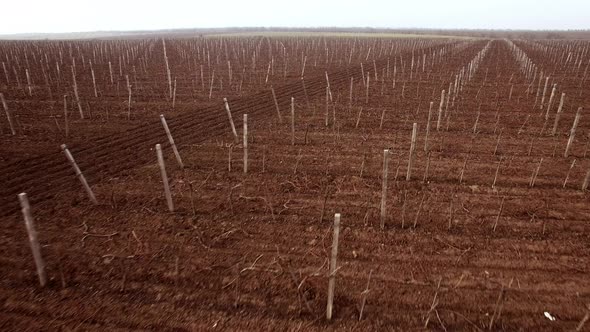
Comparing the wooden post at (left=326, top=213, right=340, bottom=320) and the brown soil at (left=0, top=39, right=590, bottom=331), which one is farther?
the brown soil at (left=0, top=39, right=590, bottom=331)

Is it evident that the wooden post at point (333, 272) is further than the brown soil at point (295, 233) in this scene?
No

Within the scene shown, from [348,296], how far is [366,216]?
1.48 meters

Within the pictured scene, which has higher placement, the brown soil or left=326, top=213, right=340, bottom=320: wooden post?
left=326, top=213, right=340, bottom=320: wooden post

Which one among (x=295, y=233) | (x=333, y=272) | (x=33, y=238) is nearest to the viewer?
(x=333, y=272)

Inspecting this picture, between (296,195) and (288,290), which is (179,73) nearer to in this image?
(296,195)

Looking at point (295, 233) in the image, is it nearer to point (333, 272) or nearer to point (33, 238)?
point (333, 272)

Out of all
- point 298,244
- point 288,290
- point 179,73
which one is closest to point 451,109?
point 298,244

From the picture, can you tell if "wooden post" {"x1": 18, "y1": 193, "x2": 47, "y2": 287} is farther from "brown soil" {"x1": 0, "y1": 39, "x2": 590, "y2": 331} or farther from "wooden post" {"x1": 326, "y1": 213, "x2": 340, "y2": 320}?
"wooden post" {"x1": 326, "y1": 213, "x2": 340, "y2": 320}

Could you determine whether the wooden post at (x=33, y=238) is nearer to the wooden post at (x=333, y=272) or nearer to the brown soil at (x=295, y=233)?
the brown soil at (x=295, y=233)

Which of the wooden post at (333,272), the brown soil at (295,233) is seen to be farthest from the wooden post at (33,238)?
the wooden post at (333,272)

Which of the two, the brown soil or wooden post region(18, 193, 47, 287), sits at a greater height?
wooden post region(18, 193, 47, 287)

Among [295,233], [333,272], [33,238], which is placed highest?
[33,238]

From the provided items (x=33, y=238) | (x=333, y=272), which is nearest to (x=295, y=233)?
(x=333, y=272)

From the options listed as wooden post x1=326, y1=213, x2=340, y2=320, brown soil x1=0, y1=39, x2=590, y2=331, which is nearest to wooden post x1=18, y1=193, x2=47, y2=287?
brown soil x1=0, y1=39, x2=590, y2=331
